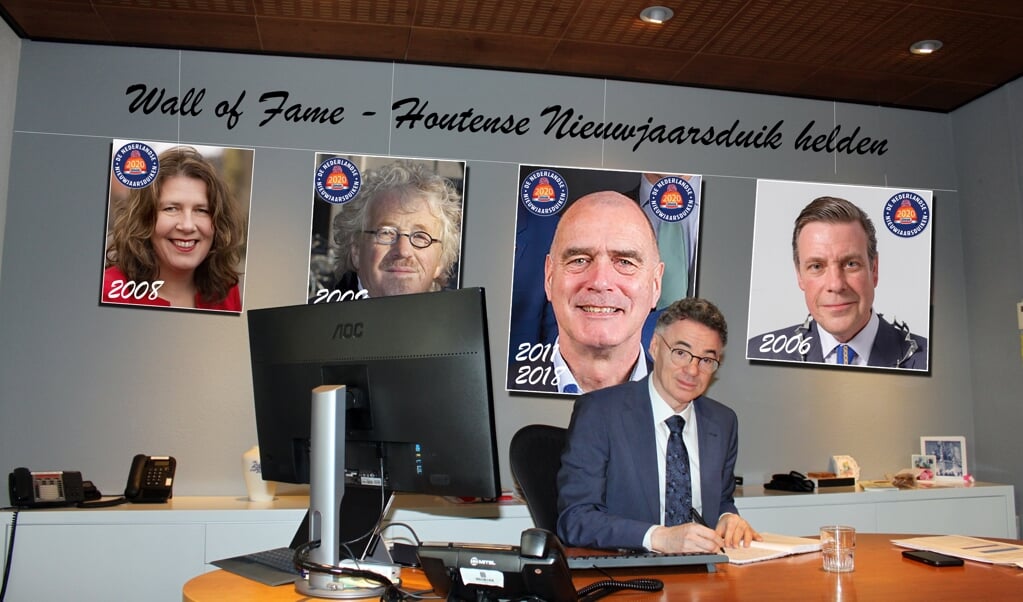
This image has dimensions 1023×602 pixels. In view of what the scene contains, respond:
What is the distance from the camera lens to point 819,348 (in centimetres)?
437

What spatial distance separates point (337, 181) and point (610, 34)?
1408 millimetres

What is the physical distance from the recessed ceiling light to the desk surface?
2.73 meters

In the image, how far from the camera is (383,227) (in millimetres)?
4000

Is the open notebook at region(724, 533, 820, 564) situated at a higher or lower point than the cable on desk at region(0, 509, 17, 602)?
higher

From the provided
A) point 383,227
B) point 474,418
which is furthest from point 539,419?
point 474,418

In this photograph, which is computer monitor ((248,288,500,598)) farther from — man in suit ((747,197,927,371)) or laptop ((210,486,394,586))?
man in suit ((747,197,927,371))

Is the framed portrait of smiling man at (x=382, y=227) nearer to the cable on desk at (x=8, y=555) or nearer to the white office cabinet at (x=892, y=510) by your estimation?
the cable on desk at (x=8, y=555)

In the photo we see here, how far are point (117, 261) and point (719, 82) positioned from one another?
9.88 ft

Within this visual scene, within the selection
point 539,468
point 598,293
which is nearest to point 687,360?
point 539,468

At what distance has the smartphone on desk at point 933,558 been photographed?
1.92m

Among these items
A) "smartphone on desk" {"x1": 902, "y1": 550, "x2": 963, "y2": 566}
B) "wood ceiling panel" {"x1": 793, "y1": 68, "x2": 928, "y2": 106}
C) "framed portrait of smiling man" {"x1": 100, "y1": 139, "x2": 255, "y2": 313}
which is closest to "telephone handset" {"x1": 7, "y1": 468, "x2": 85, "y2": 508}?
"framed portrait of smiling man" {"x1": 100, "y1": 139, "x2": 255, "y2": 313}

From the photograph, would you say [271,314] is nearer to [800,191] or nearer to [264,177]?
[264,177]

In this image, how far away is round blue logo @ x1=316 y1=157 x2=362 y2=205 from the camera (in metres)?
4.00

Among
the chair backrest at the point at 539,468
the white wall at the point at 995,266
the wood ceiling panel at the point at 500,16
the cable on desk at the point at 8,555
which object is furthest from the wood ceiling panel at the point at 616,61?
the cable on desk at the point at 8,555
